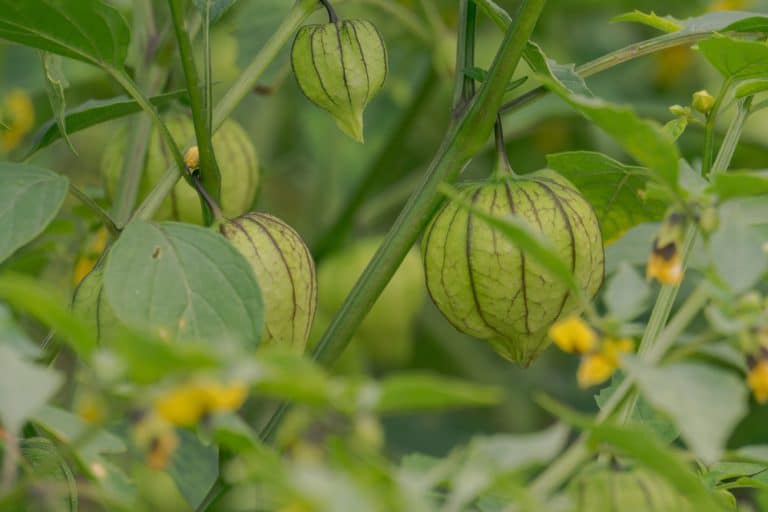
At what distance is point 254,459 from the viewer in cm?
42

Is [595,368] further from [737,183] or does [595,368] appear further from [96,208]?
[96,208]

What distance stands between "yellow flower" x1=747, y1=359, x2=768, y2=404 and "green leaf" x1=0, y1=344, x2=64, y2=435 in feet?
0.87

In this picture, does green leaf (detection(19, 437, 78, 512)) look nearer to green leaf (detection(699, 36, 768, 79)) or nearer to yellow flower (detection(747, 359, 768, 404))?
yellow flower (detection(747, 359, 768, 404))

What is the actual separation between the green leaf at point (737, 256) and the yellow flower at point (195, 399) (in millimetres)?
189

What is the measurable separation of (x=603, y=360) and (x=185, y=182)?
1.85 feet

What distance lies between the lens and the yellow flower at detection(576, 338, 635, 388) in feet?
1.62

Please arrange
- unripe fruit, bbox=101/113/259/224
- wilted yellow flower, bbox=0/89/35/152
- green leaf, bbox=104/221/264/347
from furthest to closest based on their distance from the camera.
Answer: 1. wilted yellow flower, bbox=0/89/35/152
2. unripe fruit, bbox=101/113/259/224
3. green leaf, bbox=104/221/264/347

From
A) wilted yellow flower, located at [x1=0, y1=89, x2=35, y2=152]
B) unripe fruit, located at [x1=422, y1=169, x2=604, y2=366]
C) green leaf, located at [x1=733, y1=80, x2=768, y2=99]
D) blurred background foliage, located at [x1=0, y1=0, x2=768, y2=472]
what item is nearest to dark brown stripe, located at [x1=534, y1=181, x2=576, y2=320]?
unripe fruit, located at [x1=422, y1=169, x2=604, y2=366]

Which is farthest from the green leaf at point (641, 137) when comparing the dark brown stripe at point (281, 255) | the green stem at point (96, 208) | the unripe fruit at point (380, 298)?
the unripe fruit at point (380, 298)

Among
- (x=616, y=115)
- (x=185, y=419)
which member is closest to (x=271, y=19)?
(x=616, y=115)

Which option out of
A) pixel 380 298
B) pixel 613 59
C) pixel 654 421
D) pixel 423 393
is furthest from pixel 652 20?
pixel 380 298

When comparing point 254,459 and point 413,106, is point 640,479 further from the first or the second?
point 413,106

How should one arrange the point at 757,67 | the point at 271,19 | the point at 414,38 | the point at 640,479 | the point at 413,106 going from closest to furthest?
the point at 640,479 < the point at 757,67 < the point at 271,19 < the point at 413,106 < the point at 414,38

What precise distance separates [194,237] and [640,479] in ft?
0.90
